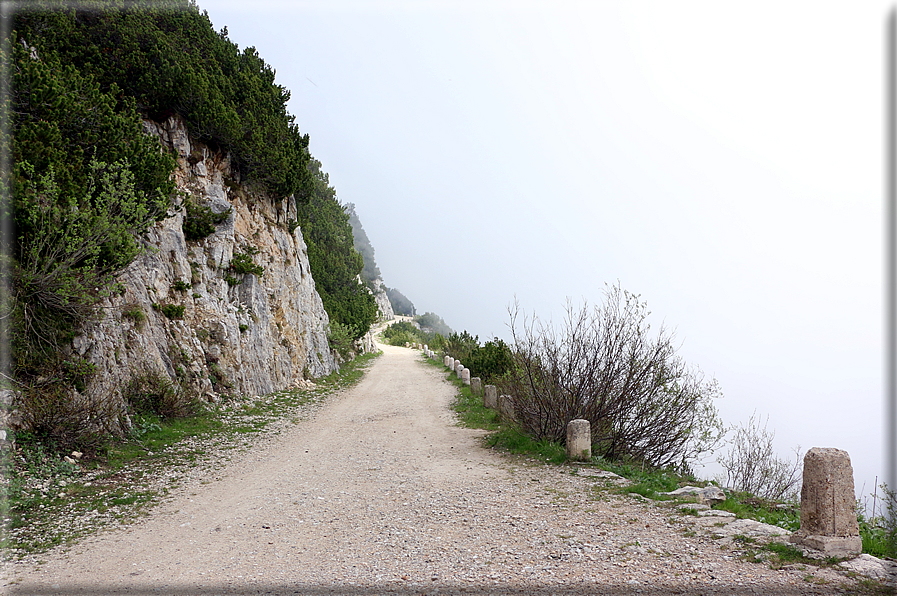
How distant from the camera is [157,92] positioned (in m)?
13.8

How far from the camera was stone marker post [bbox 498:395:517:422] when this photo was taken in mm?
10297

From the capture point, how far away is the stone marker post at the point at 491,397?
45.4ft

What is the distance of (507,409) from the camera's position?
10977 millimetres

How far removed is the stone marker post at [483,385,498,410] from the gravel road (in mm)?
5309

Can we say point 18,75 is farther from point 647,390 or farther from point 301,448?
point 647,390

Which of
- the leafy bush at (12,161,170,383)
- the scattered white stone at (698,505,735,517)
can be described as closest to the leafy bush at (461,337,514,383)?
the scattered white stone at (698,505,735,517)

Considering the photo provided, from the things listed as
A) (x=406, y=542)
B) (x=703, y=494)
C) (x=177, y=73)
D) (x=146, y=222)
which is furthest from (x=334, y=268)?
(x=703, y=494)

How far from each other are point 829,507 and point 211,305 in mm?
14444

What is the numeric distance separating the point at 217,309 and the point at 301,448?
21.2ft

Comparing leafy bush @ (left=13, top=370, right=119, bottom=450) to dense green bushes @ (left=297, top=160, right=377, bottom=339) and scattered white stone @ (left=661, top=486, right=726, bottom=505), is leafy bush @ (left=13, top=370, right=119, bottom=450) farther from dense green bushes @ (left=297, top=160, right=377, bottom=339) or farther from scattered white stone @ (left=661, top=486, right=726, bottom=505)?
dense green bushes @ (left=297, top=160, right=377, bottom=339)

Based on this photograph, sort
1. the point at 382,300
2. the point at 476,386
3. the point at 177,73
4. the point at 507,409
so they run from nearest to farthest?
the point at 507,409
the point at 177,73
the point at 476,386
the point at 382,300

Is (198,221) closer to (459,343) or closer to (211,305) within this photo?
(211,305)

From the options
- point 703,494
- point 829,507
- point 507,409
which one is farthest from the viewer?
point 507,409

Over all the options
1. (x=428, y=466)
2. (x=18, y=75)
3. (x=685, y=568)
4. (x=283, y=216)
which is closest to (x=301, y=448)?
(x=428, y=466)
